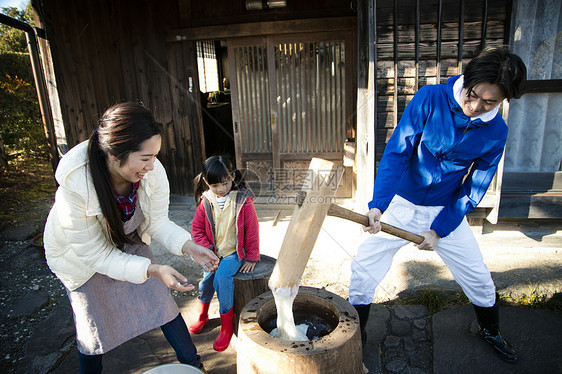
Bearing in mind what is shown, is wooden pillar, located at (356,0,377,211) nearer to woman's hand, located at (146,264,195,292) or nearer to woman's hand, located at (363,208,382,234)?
woman's hand, located at (363,208,382,234)

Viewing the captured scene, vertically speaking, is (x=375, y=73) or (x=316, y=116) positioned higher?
(x=375, y=73)

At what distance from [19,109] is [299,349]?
879 centimetres

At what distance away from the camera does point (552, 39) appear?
394 cm

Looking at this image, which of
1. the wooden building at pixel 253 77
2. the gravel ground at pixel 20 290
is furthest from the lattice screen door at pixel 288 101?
the gravel ground at pixel 20 290

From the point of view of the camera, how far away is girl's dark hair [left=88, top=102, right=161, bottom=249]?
1.76m

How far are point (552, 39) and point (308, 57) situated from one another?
2.88 meters

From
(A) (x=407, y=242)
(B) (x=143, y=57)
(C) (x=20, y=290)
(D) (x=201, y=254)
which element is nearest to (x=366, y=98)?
(A) (x=407, y=242)

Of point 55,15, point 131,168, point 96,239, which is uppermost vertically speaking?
point 55,15

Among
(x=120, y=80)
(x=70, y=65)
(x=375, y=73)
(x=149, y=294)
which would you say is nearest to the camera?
(x=149, y=294)

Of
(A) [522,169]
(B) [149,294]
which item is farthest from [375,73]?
(B) [149,294]

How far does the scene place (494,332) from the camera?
8.83ft

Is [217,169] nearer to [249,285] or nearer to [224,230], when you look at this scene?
[224,230]

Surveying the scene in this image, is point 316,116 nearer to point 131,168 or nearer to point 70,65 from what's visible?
point 70,65

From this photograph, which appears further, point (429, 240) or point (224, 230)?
point (224, 230)
